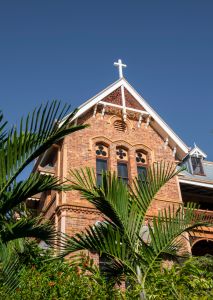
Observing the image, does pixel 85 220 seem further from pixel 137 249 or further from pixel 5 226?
pixel 5 226

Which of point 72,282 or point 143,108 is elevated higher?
point 143,108

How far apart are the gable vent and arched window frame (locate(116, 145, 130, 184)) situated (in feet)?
2.60

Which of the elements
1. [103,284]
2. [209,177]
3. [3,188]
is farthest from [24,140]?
[209,177]

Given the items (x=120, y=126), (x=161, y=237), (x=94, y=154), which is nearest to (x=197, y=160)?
(x=120, y=126)

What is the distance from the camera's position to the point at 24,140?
4805 mm

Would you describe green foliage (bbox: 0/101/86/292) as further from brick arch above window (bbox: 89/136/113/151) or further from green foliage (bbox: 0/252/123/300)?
brick arch above window (bbox: 89/136/113/151)

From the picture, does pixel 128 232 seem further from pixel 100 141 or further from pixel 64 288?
pixel 100 141

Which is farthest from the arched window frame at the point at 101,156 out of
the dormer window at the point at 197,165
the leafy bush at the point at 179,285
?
the leafy bush at the point at 179,285

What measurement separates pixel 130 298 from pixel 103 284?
421mm

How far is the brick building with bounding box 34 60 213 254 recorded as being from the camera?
14.6m

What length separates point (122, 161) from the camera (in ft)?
51.8

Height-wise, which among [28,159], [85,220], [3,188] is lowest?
[3,188]

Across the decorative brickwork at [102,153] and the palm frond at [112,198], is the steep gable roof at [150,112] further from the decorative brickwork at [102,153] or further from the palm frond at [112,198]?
the palm frond at [112,198]

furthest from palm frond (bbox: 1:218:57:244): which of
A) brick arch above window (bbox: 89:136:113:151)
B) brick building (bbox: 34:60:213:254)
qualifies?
brick arch above window (bbox: 89:136:113:151)
